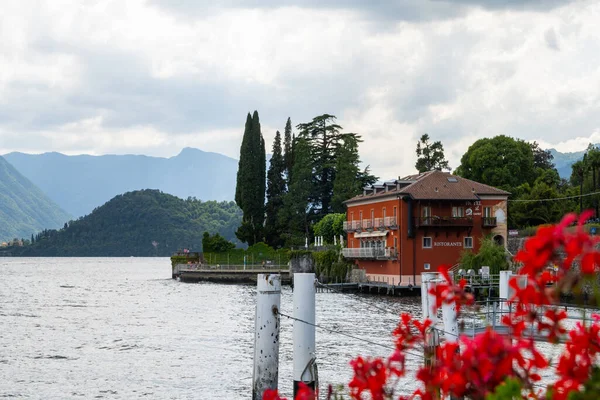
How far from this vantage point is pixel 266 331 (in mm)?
11195

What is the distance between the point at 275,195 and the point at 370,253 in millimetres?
39132

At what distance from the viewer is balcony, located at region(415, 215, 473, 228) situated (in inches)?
2422

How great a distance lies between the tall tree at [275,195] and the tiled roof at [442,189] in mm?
34482

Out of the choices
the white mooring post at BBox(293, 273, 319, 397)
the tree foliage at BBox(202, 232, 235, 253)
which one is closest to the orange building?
the tree foliage at BBox(202, 232, 235, 253)

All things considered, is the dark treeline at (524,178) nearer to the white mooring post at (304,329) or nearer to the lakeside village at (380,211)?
the lakeside village at (380,211)

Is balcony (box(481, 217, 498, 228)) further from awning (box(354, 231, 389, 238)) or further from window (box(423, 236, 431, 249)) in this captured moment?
awning (box(354, 231, 389, 238))

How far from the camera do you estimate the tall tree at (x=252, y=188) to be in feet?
319

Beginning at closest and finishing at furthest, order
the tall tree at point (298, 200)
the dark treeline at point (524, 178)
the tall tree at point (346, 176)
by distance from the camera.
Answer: the dark treeline at point (524, 178) < the tall tree at point (346, 176) < the tall tree at point (298, 200)

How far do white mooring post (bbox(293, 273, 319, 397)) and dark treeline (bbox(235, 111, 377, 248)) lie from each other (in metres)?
80.6

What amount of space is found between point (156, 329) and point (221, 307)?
1231 centimetres

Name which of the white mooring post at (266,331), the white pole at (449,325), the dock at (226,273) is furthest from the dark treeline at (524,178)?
the white mooring post at (266,331)

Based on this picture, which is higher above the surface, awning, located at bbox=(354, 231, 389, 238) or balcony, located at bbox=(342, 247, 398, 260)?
awning, located at bbox=(354, 231, 389, 238)

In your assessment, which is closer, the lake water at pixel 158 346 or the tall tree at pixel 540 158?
the lake water at pixel 158 346

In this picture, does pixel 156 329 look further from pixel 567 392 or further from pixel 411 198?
pixel 567 392
